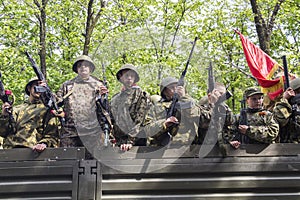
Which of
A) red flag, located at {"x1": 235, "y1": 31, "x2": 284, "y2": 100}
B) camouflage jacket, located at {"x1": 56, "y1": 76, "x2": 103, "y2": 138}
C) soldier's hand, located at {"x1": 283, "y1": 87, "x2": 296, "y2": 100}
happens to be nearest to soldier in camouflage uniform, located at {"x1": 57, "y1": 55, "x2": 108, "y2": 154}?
camouflage jacket, located at {"x1": 56, "y1": 76, "x2": 103, "y2": 138}

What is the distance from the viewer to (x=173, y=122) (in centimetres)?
436

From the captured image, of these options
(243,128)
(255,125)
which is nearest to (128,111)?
(243,128)

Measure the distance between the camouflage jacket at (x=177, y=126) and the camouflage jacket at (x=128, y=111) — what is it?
0.11 meters

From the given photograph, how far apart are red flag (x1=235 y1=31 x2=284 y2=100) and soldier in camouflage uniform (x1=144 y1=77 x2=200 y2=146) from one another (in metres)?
1.63

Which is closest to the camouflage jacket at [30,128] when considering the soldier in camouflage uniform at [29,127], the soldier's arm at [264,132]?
the soldier in camouflage uniform at [29,127]

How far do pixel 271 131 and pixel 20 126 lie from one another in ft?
8.80

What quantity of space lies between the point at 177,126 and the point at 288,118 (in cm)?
121

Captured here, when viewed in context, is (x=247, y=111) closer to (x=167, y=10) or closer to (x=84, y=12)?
(x=167, y=10)

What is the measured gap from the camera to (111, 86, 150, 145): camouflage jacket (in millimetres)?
4605

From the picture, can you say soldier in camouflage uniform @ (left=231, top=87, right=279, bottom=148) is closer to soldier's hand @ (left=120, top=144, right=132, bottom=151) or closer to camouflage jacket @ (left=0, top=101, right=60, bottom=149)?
soldier's hand @ (left=120, top=144, right=132, bottom=151)

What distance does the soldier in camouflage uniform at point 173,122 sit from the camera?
14.4 feet

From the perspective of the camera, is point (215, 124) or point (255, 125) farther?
point (255, 125)

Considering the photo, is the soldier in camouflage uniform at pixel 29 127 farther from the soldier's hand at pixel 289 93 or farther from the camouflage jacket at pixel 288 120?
the soldier's hand at pixel 289 93

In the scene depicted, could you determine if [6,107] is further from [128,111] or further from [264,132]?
[264,132]
